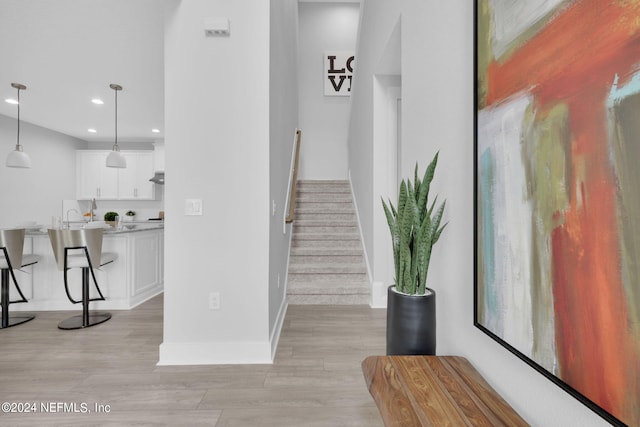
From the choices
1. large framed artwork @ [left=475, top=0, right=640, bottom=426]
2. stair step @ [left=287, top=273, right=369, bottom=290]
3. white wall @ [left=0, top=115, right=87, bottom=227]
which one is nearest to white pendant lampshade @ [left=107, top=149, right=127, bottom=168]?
white wall @ [left=0, top=115, right=87, bottom=227]

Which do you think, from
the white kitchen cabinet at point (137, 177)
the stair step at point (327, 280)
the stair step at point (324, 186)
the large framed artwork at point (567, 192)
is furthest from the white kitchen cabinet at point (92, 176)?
the large framed artwork at point (567, 192)

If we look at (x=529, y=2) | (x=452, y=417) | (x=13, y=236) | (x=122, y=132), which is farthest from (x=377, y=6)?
(x=122, y=132)

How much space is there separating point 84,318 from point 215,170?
2031mm

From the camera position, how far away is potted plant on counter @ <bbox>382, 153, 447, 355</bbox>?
4.06ft

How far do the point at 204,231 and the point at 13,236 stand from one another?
2.08 meters

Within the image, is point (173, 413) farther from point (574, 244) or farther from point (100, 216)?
point (100, 216)

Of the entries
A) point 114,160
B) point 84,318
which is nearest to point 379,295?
point 84,318

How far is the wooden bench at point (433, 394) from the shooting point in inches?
32.2

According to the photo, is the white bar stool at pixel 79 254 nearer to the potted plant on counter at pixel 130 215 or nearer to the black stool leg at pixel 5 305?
the black stool leg at pixel 5 305

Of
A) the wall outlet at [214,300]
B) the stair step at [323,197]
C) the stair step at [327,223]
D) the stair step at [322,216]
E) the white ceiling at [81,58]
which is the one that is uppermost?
the white ceiling at [81,58]

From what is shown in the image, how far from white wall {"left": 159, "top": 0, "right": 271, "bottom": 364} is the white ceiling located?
2.33 feet

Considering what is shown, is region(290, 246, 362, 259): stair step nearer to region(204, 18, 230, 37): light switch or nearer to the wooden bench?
region(204, 18, 230, 37): light switch

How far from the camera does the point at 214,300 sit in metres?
2.17

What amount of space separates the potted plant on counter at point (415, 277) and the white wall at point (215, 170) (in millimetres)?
1196
